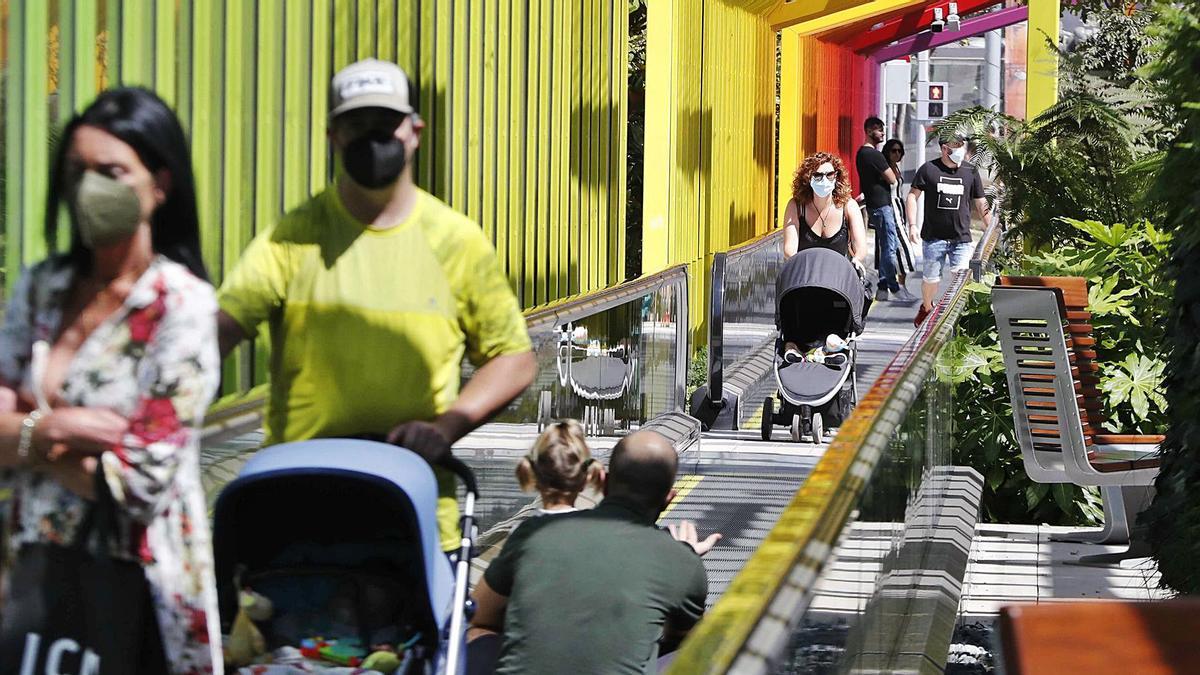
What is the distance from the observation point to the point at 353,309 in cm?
358

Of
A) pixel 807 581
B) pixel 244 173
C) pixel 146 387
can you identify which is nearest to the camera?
pixel 807 581

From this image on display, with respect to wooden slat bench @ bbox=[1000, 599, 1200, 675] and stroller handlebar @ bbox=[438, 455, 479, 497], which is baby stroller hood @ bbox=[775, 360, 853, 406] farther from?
wooden slat bench @ bbox=[1000, 599, 1200, 675]

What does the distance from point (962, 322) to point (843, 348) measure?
165 centimetres

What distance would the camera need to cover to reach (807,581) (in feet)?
9.80

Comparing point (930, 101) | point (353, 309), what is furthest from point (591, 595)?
point (930, 101)

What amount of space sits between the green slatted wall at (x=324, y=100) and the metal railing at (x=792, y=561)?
210 centimetres

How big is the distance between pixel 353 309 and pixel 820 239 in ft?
34.5

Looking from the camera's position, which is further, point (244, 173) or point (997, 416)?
point (997, 416)

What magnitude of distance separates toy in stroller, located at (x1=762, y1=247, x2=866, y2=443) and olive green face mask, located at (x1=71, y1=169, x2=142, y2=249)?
372 inches

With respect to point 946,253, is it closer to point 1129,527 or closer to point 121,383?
point 1129,527

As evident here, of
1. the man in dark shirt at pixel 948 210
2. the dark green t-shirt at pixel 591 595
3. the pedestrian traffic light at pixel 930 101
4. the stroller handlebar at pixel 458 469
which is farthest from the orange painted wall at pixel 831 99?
the stroller handlebar at pixel 458 469

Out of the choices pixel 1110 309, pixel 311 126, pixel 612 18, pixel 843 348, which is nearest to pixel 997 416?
pixel 1110 309

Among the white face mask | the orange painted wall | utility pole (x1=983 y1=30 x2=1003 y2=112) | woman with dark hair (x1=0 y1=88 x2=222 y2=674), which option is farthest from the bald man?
utility pole (x1=983 y1=30 x2=1003 y2=112)

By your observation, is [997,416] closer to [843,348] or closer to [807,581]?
[843,348]
